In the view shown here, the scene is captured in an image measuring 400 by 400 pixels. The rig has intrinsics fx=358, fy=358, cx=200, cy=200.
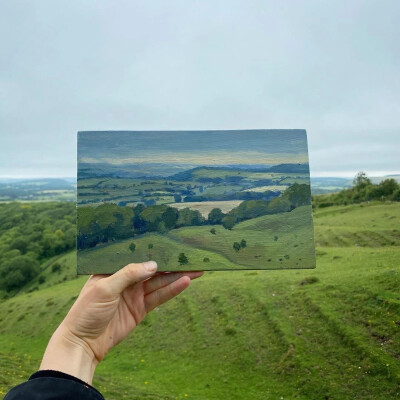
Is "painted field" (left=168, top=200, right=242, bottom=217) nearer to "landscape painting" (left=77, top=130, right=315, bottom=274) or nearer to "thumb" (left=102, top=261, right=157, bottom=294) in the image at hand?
"landscape painting" (left=77, top=130, right=315, bottom=274)

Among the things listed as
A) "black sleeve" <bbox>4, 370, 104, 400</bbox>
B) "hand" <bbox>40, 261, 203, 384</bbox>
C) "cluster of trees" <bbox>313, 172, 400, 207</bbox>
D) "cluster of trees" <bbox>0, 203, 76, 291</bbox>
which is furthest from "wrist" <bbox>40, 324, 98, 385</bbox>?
"cluster of trees" <bbox>0, 203, 76, 291</bbox>

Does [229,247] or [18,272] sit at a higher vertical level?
[229,247]

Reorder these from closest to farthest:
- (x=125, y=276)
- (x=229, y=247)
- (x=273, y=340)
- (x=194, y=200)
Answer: (x=125, y=276) → (x=229, y=247) → (x=194, y=200) → (x=273, y=340)

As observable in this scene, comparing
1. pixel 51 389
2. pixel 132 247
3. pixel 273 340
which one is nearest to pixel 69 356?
pixel 51 389

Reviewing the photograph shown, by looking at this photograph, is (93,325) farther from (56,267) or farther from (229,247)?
(56,267)

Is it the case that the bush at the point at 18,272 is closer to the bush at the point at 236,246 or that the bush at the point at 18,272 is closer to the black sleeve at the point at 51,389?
the bush at the point at 236,246

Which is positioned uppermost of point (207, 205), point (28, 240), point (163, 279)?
point (207, 205)
